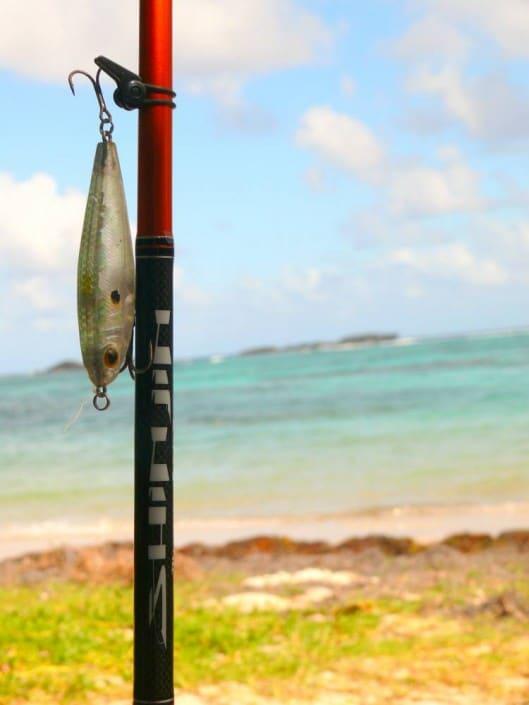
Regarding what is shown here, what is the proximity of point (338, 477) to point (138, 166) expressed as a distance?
12762 mm

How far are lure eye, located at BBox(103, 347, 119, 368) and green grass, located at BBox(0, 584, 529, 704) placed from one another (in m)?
2.57

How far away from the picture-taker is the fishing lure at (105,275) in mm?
→ 3625

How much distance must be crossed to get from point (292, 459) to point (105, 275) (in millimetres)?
15665

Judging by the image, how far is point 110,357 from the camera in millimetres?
3658

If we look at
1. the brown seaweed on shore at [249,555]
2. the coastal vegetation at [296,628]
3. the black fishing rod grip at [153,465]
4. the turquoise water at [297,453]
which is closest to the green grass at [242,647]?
the coastal vegetation at [296,628]

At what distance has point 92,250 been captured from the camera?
3.63 metres

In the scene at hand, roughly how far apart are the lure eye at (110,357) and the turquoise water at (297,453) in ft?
5.58

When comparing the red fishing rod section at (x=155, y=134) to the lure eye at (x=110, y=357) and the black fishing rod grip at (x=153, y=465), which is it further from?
the lure eye at (x=110, y=357)

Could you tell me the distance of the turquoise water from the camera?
574 inches

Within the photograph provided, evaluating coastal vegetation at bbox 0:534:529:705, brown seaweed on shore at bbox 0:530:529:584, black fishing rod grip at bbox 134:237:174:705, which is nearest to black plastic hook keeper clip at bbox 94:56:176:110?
black fishing rod grip at bbox 134:237:174:705

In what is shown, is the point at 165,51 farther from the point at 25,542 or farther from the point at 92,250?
the point at 25,542

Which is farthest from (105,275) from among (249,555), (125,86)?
(249,555)

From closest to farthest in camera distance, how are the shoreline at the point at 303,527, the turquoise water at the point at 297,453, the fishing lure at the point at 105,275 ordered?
the fishing lure at the point at 105,275 → the shoreline at the point at 303,527 → the turquoise water at the point at 297,453

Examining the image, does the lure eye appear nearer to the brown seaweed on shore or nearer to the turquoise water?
the turquoise water
